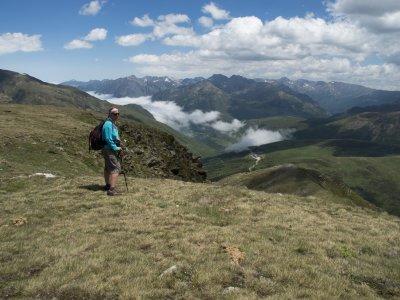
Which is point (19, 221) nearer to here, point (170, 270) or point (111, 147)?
point (111, 147)

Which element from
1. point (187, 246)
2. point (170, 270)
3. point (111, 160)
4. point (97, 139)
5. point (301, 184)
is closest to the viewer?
point (170, 270)

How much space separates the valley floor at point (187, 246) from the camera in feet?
43.4

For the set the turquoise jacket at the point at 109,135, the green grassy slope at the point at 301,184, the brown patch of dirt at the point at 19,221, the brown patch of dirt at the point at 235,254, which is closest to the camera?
the brown patch of dirt at the point at 235,254

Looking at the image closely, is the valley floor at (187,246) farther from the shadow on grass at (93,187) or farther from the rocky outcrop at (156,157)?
the rocky outcrop at (156,157)

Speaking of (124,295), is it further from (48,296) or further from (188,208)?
(188,208)

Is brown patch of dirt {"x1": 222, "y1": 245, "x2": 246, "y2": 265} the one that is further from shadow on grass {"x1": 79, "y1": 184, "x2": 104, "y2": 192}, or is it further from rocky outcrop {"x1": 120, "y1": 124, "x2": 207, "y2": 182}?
rocky outcrop {"x1": 120, "y1": 124, "x2": 207, "y2": 182}

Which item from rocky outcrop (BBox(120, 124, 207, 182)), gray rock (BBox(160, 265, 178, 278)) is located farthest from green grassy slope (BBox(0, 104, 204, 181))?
gray rock (BBox(160, 265, 178, 278))

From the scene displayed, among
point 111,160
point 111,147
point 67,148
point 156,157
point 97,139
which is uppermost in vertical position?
point 97,139

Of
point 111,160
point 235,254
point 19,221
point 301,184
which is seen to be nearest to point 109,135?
point 111,160

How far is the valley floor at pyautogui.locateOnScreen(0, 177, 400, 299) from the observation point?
13227 millimetres

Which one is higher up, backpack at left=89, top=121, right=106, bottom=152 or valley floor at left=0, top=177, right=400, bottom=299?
backpack at left=89, top=121, right=106, bottom=152

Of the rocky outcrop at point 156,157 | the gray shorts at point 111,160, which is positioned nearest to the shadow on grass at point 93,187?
the gray shorts at point 111,160

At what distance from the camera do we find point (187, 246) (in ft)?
54.6

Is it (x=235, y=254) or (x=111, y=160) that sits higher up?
(x=111, y=160)
